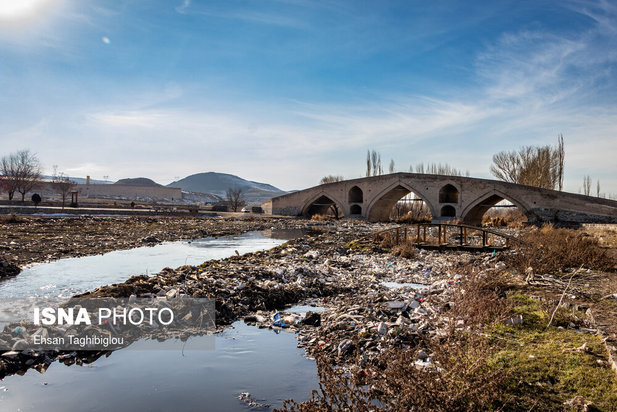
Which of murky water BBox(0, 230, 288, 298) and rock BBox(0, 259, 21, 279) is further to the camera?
rock BBox(0, 259, 21, 279)

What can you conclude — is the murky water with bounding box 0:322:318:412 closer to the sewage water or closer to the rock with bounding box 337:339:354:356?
the sewage water

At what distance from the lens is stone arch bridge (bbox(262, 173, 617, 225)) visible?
30.5 meters

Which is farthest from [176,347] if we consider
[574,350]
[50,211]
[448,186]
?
[448,186]

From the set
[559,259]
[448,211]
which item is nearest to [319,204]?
[448,211]

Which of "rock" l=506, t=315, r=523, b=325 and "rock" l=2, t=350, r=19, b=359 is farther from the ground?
"rock" l=506, t=315, r=523, b=325

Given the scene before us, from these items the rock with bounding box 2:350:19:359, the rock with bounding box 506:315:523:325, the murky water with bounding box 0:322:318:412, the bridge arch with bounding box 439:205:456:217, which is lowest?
the murky water with bounding box 0:322:318:412

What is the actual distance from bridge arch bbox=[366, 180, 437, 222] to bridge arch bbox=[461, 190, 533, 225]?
10.6ft

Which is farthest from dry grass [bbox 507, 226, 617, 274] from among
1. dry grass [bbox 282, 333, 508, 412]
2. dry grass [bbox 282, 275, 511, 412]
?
dry grass [bbox 282, 333, 508, 412]

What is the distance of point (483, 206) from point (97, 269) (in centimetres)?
3566

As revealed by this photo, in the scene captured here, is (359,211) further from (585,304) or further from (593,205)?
(585,304)

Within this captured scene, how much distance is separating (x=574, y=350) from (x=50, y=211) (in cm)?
3522

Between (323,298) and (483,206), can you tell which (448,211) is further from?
(323,298)

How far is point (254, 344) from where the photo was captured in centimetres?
570

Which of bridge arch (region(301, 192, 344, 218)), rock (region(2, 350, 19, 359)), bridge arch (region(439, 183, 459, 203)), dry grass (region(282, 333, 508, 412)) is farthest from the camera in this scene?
bridge arch (region(301, 192, 344, 218))
